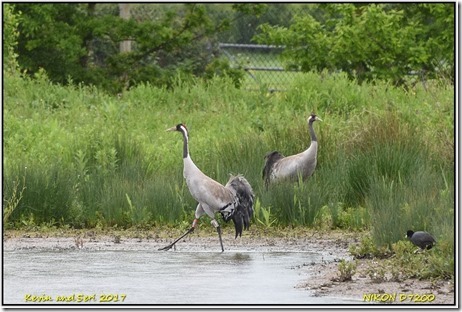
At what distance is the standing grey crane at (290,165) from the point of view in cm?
1324

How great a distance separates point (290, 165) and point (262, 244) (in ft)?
6.40

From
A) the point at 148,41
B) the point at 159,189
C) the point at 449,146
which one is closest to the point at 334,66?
the point at 148,41

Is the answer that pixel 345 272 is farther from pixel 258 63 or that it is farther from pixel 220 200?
pixel 258 63

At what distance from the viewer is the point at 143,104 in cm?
1925

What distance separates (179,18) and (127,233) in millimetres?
13099

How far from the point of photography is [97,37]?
2208 centimetres

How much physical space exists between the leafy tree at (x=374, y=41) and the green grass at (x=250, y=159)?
1.62 m

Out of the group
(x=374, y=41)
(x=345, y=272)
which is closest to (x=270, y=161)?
(x=345, y=272)

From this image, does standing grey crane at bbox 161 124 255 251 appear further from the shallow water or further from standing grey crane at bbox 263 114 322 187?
standing grey crane at bbox 263 114 322 187

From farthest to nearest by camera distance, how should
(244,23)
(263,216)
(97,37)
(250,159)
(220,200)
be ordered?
1. (244,23)
2. (97,37)
3. (250,159)
4. (263,216)
5. (220,200)

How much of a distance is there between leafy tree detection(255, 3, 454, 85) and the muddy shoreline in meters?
8.49

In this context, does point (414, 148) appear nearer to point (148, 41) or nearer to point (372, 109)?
point (372, 109)

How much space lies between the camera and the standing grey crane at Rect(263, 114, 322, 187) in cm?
1324

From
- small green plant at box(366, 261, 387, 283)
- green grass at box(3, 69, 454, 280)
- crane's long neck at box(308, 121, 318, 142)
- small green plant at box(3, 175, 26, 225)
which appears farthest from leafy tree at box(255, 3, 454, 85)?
small green plant at box(366, 261, 387, 283)
